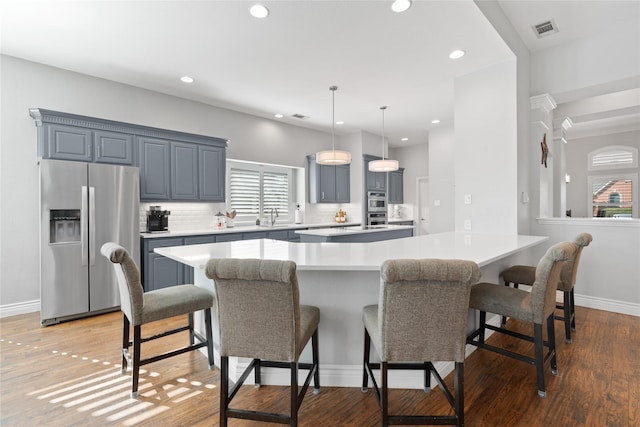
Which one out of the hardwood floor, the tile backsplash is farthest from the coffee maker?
the hardwood floor

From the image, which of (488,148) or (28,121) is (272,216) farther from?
(488,148)

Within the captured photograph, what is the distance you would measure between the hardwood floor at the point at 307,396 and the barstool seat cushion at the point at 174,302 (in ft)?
1.66

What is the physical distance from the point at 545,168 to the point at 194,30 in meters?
4.27

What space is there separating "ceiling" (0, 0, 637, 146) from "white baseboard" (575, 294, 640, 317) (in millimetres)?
2894

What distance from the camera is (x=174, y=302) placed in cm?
214

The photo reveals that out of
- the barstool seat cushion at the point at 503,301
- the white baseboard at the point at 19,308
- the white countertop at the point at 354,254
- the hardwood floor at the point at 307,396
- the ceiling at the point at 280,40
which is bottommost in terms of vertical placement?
the hardwood floor at the point at 307,396

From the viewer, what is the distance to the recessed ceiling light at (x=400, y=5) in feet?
8.49

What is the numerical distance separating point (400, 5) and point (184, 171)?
3.45m

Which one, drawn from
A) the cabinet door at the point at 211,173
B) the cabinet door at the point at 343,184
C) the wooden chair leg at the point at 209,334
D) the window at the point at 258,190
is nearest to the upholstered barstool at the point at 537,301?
the wooden chair leg at the point at 209,334

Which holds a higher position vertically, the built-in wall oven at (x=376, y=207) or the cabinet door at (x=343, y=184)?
the cabinet door at (x=343, y=184)

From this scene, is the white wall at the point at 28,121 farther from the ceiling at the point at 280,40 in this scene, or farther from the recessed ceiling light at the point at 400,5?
the recessed ceiling light at the point at 400,5

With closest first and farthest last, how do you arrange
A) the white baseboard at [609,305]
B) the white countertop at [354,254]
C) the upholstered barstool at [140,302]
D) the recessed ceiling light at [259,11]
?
the white countertop at [354,254] → the upholstered barstool at [140,302] → the recessed ceiling light at [259,11] → the white baseboard at [609,305]

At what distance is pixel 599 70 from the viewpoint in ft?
11.2

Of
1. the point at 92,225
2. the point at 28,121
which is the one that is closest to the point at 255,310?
the point at 92,225
